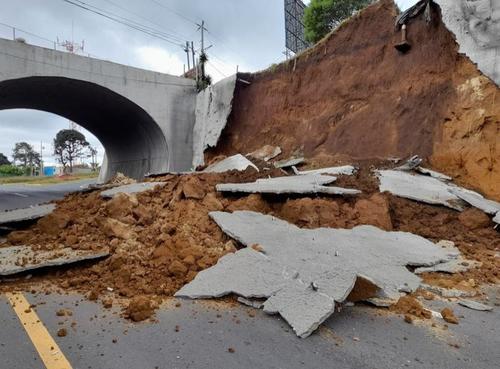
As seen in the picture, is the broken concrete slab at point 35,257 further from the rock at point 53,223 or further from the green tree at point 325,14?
the green tree at point 325,14

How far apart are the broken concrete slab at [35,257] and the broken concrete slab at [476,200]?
5555mm

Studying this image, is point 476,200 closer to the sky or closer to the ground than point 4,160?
closer to the sky

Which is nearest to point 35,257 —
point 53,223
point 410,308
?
point 53,223

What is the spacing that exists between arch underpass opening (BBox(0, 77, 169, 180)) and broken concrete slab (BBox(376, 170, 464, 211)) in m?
11.1

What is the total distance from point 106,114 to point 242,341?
16004 millimetres

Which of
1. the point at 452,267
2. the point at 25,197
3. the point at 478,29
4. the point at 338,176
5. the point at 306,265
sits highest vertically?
the point at 478,29

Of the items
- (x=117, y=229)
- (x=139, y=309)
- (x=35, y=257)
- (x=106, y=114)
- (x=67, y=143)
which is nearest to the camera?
(x=139, y=309)

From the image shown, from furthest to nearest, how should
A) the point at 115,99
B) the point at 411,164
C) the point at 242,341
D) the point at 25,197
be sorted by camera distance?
the point at 115,99
the point at 25,197
the point at 411,164
the point at 242,341

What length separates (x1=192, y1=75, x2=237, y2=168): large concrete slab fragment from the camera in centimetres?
1428

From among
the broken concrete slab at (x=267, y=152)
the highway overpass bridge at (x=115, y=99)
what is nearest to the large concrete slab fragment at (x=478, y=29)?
the broken concrete slab at (x=267, y=152)

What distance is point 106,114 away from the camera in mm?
16500

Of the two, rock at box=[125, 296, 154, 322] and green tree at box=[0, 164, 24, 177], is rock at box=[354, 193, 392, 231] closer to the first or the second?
rock at box=[125, 296, 154, 322]

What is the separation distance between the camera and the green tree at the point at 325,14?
71.5ft

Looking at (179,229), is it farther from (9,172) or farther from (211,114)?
(9,172)
